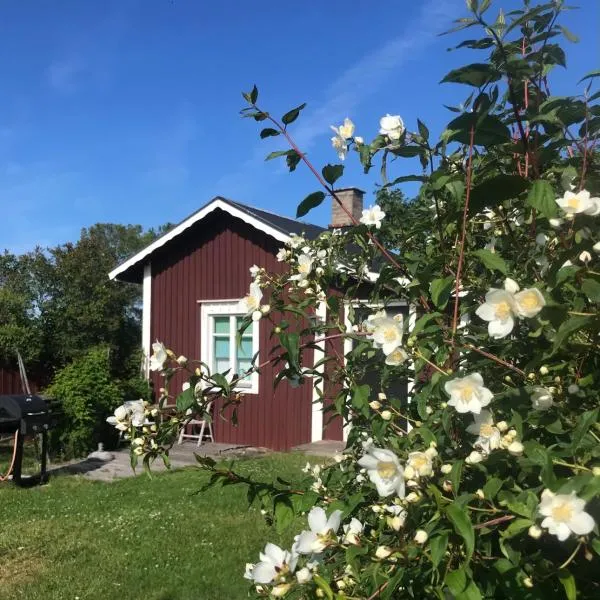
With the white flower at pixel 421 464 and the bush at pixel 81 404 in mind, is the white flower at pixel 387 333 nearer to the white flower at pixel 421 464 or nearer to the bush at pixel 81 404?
the white flower at pixel 421 464

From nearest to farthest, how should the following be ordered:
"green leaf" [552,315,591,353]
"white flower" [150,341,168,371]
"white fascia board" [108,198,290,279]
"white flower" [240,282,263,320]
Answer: "green leaf" [552,315,591,353] < "white flower" [150,341,168,371] < "white flower" [240,282,263,320] < "white fascia board" [108,198,290,279]

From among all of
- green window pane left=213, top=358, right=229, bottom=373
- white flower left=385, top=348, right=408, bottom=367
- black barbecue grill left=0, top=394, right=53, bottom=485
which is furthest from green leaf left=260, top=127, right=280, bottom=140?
green window pane left=213, top=358, right=229, bottom=373

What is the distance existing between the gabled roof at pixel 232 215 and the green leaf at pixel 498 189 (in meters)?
7.83

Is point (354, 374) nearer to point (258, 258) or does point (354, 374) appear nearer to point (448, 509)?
point (448, 509)

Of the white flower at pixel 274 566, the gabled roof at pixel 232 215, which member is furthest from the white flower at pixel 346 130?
the gabled roof at pixel 232 215

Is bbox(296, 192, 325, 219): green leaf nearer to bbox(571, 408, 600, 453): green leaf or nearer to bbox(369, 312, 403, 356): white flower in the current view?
bbox(369, 312, 403, 356): white flower

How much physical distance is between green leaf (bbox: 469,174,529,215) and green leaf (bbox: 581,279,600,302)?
0.22 m

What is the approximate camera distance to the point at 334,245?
7.14ft

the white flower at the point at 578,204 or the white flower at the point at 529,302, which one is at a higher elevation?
the white flower at the point at 578,204

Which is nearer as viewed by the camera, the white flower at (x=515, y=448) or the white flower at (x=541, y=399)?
the white flower at (x=515, y=448)

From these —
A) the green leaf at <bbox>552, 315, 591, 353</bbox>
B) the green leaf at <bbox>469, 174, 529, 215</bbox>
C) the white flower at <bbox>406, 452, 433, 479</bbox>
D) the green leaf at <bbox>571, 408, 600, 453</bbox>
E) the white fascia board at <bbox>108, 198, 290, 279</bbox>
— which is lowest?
the white flower at <bbox>406, 452, 433, 479</bbox>

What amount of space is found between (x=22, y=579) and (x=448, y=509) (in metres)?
4.15

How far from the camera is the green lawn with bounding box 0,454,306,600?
4.11 m

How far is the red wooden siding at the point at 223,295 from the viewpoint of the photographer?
32.6 ft
